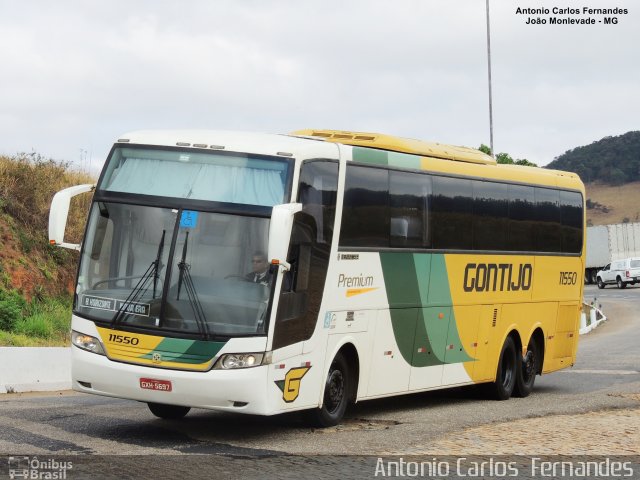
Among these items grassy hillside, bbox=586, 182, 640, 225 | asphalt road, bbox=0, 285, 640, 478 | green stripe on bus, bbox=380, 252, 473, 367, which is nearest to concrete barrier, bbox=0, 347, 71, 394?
asphalt road, bbox=0, 285, 640, 478

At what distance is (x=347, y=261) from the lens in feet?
46.0

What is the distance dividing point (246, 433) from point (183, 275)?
2082 mm

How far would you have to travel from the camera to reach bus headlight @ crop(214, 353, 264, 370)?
39.3 feet

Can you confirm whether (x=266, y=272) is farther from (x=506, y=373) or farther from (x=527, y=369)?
(x=527, y=369)

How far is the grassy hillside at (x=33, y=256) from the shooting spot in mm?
24297

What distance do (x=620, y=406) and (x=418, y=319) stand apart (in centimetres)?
344

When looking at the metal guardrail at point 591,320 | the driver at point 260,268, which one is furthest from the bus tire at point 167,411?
the metal guardrail at point 591,320

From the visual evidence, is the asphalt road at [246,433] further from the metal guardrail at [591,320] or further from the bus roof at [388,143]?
the metal guardrail at [591,320]

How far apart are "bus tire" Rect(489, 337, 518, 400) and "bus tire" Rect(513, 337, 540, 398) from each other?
147 mm

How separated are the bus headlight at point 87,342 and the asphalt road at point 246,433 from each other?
0.86 m

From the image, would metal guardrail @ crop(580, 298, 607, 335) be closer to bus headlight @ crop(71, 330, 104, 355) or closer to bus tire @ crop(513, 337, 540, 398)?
bus tire @ crop(513, 337, 540, 398)

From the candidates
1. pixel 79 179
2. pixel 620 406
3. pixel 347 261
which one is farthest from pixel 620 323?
pixel 347 261

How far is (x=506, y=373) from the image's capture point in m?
19.0

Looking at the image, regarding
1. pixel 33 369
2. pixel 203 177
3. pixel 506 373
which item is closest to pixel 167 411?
pixel 203 177
